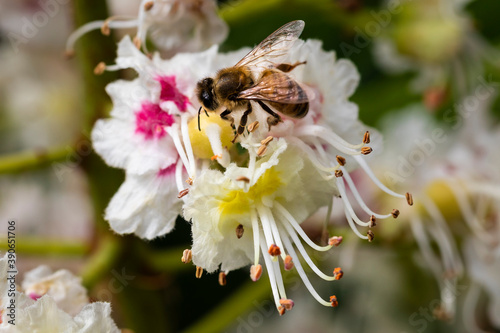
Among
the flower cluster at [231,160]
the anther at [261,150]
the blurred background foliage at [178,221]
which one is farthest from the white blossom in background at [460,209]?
the anther at [261,150]

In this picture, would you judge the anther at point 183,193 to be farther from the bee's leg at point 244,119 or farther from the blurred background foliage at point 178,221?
the blurred background foliage at point 178,221

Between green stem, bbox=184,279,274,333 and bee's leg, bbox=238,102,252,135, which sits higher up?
bee's leg, bbox=238,102,252,135

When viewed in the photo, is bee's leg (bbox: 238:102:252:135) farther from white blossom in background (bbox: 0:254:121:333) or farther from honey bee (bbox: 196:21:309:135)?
white blossom in background (bbox: 0:254:121:333)

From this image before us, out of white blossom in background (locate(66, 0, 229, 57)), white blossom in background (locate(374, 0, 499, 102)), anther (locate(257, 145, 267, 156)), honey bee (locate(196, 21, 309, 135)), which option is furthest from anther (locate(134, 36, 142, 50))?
white blossom in background (locate(374, 0, 499, 102))

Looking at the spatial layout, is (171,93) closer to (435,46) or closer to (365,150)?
(365,150)

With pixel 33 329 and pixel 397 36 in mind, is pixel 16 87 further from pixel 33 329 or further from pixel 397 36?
pixel 33 329

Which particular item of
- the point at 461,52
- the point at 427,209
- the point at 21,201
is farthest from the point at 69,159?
the point at 461,52
